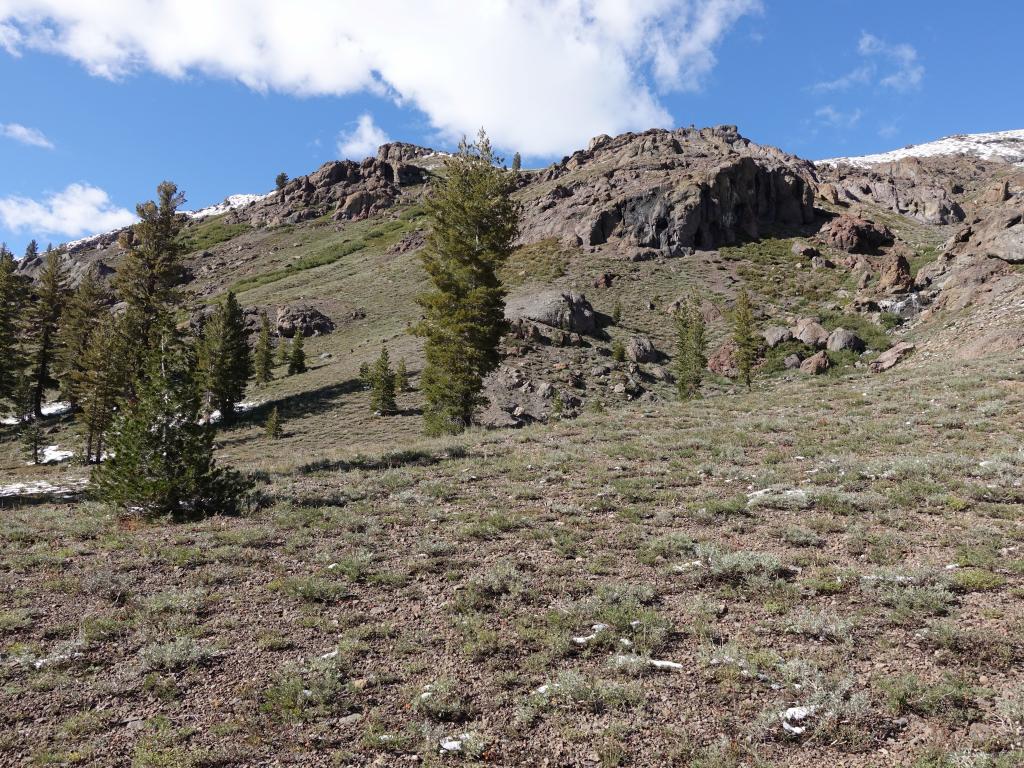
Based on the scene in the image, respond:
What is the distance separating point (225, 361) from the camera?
51125 mm

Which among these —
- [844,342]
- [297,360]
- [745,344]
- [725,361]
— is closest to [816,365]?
[844,342]

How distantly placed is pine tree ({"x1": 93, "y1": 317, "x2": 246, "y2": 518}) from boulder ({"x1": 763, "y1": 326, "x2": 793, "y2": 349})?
54.0 meters

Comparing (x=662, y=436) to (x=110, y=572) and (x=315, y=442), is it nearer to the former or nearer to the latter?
(x=110, y=572)

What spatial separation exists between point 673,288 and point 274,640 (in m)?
72.8

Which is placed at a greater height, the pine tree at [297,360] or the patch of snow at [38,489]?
the pine tree at [297,360]

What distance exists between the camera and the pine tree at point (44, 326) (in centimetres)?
5700

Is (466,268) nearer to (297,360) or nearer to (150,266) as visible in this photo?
(150,266)

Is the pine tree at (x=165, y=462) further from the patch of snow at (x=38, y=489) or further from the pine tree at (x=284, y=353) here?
the pine tree at (x=284, y=353)

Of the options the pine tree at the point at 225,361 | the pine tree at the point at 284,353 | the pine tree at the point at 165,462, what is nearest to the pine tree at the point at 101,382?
the pine tree at the point at 225,361

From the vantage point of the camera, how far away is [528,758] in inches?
221

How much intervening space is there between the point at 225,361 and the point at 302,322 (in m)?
30.0

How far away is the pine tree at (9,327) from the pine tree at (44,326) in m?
1.31

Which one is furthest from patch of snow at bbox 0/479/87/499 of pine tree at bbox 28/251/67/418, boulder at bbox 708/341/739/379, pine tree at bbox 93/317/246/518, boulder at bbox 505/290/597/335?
boulder at bbox 708/341/739/379

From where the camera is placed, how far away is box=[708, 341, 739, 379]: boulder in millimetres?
53438
